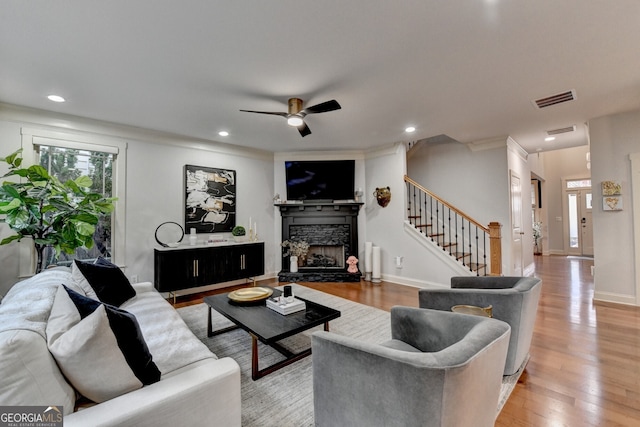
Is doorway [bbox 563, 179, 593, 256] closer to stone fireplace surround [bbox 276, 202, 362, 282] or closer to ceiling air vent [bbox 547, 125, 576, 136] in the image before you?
ceiling air vent [bbox 547, 125, 576, 136]

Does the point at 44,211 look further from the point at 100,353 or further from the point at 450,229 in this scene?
the point at 450,229

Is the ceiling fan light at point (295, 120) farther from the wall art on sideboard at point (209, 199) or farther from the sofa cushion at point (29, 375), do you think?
the sofa cushion at point (29, 375)

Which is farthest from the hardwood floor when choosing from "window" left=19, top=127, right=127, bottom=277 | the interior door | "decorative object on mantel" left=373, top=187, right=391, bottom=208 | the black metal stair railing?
"decorative object on mantel" left=373, top=187, right=391, bottom=208

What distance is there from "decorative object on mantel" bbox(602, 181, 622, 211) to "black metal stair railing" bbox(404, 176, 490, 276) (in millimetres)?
1580

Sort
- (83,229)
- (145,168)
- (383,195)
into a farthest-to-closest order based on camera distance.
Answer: (383,195) → (145,168) → (83,229)

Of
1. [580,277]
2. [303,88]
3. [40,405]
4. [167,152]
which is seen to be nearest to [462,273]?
[580,277]

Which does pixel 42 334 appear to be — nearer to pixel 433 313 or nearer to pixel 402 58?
pixel 433 313

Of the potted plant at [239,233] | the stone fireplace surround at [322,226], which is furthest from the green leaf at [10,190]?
the stone fireplace surround at [322,226]

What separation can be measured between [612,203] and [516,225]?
1497mm

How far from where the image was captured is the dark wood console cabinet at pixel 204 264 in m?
4.00

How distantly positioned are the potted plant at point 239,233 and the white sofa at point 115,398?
10.8 feet

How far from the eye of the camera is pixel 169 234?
441cm

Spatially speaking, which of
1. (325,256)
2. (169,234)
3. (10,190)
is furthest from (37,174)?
(325,256)

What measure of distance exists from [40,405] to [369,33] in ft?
8.85
